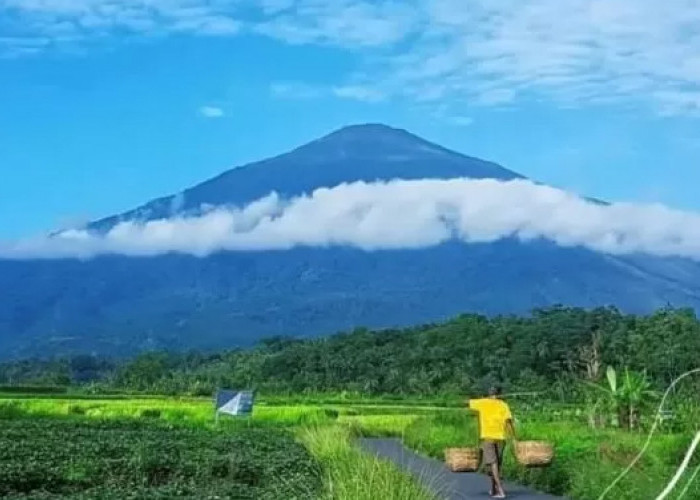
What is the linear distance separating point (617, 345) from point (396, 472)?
54.1 metres

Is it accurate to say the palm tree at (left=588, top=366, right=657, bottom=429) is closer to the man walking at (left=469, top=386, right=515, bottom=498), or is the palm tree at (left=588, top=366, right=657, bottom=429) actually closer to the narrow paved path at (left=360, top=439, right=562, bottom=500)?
the narrow paved path at (left=360, top=439, right=562, bottom=500)

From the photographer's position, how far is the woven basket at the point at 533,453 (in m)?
17.2

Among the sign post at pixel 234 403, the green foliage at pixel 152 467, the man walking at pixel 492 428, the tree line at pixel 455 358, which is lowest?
the tree line at pixel 455 358

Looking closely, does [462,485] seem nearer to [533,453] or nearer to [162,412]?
[533,453]

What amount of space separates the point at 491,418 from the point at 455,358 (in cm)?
5757

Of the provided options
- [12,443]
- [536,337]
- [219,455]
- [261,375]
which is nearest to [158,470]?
[219,455]

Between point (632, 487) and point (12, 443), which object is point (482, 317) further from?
point (632, 487)

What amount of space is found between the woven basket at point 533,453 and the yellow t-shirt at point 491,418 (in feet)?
2.77

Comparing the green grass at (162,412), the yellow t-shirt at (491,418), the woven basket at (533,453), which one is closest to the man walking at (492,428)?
the yellow t-shirt at (491,418)

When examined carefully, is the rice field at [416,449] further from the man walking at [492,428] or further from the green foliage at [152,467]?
the man walking at [492,428]

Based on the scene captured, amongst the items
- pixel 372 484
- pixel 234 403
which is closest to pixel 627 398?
pixel 234 403

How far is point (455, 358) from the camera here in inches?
2904

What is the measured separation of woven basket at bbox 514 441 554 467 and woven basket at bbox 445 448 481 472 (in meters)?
1.10

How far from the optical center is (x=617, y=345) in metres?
65.5
